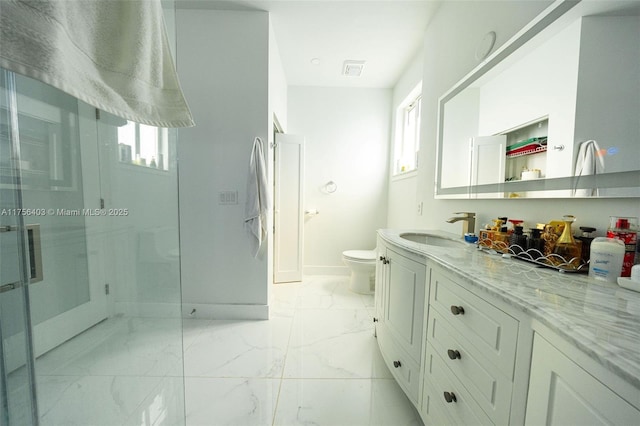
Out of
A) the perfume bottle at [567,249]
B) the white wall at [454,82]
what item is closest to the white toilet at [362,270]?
the white wall at [454,82]

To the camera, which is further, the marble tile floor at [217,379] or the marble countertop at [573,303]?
the marble tile floor at [217,379]

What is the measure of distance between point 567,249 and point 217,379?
69.8 inches

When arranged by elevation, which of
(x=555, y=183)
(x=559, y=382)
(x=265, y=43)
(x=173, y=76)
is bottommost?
(x=559, y=382)

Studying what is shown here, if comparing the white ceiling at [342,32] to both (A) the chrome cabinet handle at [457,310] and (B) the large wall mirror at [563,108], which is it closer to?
(B) the large wall mirror at [563,108]

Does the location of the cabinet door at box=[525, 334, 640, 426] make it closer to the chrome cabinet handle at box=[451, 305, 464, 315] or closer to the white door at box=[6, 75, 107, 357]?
the chrome cabinet handle at box=[451, 305, 464, 315]

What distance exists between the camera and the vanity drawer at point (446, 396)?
71cm

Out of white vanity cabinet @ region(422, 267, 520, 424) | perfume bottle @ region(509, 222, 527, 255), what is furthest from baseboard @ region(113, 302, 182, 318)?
perfume bottle @ region(509, 222, 527, 255)

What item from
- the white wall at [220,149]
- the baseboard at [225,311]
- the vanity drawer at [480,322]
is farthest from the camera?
the baseboard at [225,311]

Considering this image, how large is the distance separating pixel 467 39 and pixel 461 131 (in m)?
0.57

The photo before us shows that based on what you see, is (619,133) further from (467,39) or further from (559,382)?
(467,39)

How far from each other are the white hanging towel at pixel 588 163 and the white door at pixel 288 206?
2.24m

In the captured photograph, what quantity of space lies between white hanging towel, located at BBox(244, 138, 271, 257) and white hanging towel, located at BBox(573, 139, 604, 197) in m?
1.76

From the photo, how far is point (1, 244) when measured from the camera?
2.14 ft

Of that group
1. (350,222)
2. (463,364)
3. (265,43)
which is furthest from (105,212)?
(350,222)
